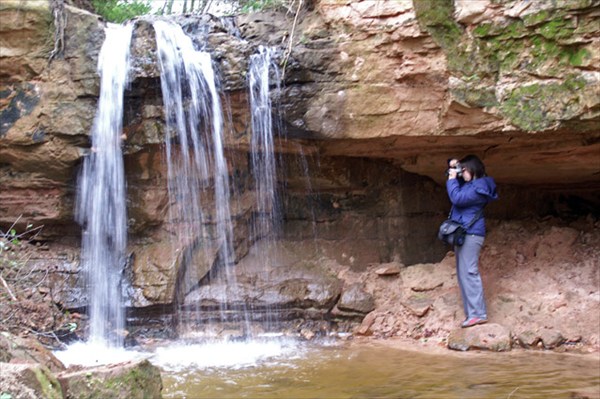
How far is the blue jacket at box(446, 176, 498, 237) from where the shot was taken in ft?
22.4

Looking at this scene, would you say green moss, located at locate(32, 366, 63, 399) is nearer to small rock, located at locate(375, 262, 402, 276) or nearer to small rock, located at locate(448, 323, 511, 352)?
small rock, located at locate(448, 323, 511, 352)

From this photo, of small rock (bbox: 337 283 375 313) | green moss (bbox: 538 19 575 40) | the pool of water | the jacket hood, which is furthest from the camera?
small rock (bbox: 337 283 375 313)

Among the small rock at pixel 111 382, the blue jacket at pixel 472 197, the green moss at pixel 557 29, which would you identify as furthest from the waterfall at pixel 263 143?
the small rock at pixel 111 382

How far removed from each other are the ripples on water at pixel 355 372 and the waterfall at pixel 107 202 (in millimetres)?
561

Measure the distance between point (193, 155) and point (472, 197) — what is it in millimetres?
3183

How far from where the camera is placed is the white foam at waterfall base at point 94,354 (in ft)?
20.8

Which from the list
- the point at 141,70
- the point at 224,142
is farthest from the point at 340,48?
the point at 141,70

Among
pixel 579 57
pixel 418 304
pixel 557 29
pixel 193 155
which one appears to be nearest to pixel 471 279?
pixel 418 304

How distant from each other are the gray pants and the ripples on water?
25.8 inches

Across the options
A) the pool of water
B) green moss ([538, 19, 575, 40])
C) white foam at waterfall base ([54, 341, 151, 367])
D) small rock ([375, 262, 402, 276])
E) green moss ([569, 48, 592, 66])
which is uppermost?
green moss ([538, 19, 575, 40])

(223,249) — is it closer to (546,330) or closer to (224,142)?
(224,142)

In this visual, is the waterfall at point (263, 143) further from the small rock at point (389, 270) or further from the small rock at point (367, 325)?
the small rock at point (367, 325)

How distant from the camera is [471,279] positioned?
6836mm

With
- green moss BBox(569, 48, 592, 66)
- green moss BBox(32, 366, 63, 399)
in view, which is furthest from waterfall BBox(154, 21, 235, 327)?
green moss BBox(32, 366, 63, 399)
